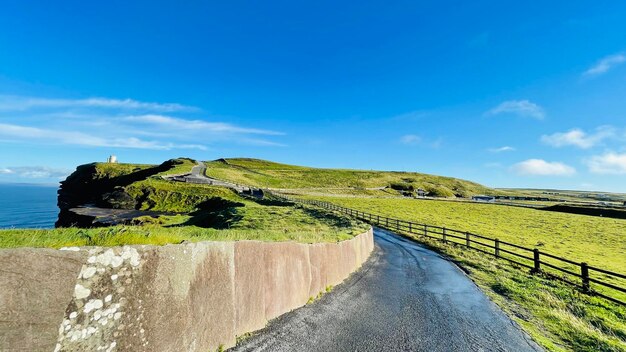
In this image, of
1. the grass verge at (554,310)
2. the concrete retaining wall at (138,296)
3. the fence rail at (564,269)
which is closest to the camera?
the concrete retaining wall at (138,296)

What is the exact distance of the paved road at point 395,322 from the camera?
791cm

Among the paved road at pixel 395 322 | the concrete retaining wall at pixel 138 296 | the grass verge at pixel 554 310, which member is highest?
the concrete retaining wall at pixel 138 296

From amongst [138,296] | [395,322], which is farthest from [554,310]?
[138,296]

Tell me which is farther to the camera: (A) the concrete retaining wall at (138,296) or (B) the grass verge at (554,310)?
(B) the grass verge at (554,310)

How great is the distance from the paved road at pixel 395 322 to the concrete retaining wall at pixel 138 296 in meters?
0.97

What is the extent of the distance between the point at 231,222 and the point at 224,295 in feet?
78.0

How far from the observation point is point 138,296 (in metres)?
5.16

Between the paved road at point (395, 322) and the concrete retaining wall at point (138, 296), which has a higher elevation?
the concrete retaining wall at point (138, 296)

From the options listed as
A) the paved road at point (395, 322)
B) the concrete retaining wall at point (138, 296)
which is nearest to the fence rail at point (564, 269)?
the paved road at point (395, 322)

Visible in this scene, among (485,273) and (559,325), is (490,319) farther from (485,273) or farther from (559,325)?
(485,273)

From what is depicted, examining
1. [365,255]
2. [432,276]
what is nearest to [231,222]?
[365,255]

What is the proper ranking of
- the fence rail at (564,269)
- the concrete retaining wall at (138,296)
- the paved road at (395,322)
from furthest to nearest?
the fence rail at (564,269) < the paved road at (395,322) < the concrete retaining wall at (138,296)

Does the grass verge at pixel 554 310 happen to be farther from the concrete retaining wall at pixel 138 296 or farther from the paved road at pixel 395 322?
the concrete retaining wall at pixel 138 296

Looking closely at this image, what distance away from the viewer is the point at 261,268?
8516mm
